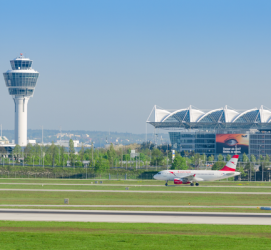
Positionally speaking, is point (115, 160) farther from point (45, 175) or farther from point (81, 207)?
point (81, 207)

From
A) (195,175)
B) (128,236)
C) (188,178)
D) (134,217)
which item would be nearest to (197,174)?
(195,175)

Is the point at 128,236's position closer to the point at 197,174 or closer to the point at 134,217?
the point at 134,217

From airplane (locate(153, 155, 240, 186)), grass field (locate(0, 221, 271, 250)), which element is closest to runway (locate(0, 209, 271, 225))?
Answer: grass field (locate(0, 221, 271, 250))

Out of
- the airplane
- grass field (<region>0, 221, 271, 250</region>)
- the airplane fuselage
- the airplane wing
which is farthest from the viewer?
the airplane fuselage

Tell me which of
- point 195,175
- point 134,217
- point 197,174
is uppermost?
point 197,174

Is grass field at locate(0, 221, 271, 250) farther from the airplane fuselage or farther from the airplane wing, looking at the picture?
the airplane fuselage

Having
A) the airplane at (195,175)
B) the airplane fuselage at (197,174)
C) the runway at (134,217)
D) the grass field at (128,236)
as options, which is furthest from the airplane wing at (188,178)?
the grass field at (128,236)
